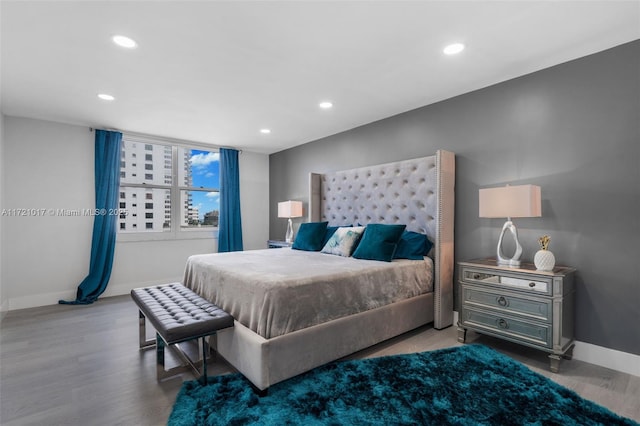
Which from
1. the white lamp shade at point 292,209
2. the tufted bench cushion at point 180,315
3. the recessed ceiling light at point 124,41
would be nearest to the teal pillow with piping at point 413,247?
the tufted bench cushion at point 180,315

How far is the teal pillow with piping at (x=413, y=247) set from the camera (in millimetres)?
3275

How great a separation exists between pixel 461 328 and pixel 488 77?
2352 millimetres

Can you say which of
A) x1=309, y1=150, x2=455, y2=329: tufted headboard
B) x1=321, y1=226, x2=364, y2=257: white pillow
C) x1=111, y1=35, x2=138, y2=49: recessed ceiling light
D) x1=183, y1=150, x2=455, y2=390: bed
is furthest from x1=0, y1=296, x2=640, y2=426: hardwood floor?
x1=111, y1=35, x2=138, y2=49: recessed ceiling light

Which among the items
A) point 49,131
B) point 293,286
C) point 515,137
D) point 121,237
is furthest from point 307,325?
point 49,131

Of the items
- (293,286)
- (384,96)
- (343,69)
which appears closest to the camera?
(293,286)

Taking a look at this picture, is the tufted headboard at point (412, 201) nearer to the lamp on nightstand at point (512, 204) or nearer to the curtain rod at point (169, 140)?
the lamp on nightstand at point (512, 204)

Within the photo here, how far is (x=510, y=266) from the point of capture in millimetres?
2562

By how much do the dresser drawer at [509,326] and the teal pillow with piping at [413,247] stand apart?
697mm

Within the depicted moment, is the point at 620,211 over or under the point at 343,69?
under

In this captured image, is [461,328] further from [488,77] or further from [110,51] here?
[110,51]

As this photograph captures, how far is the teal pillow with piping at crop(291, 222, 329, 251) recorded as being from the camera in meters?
4.11

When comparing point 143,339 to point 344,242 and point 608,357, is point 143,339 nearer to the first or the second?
point 344,242

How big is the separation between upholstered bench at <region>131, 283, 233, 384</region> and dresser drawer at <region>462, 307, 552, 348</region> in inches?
81.2

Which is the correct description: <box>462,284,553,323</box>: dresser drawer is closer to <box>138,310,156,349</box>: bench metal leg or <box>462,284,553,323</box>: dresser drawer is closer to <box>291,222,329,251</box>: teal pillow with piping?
<box>291,222,329,251</box>: teal pillow with piping
